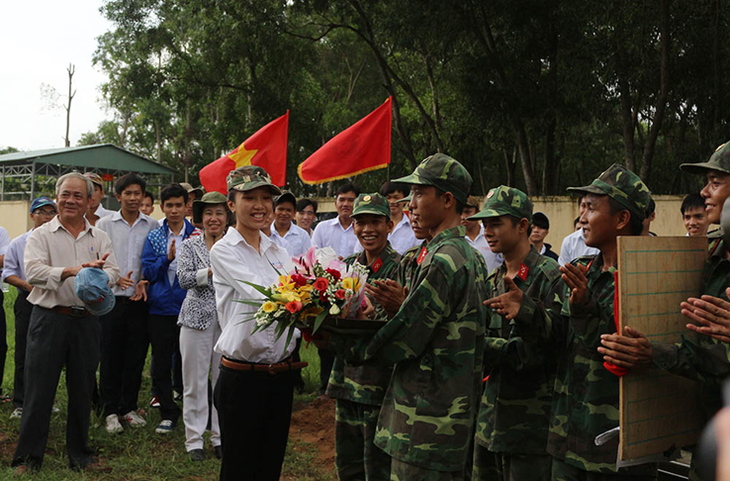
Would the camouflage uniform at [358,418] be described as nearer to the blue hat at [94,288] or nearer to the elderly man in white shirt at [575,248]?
the blue hat at [94,288]

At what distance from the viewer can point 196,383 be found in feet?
18.4

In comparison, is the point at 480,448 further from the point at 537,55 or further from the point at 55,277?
the point at 537,55

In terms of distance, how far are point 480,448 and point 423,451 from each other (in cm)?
97

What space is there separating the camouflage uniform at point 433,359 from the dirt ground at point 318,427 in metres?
2.79

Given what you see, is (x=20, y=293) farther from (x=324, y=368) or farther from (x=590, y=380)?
(x=590, y=380)

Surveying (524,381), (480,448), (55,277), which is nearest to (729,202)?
(524,381)

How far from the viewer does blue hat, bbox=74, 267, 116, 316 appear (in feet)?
16.0

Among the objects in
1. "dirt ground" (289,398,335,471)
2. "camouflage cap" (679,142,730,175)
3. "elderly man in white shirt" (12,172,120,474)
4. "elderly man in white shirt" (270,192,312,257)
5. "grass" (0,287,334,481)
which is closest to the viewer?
"camouflage cap" (679,142,730,175)

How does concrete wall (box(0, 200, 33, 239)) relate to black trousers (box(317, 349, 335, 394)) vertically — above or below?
above

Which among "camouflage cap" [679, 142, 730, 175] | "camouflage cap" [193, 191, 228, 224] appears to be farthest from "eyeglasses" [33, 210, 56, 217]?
"camouflage cap" [679, 142, 730, 175]

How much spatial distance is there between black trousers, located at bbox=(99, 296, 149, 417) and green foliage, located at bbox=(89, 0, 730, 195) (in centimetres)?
1038

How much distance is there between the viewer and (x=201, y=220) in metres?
5.98

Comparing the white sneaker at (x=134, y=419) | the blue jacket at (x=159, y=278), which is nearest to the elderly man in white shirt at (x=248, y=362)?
the blue jacket at (x=159, y=278)

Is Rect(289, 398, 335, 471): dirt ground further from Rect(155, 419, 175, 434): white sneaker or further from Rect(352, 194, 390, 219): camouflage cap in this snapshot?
Rect(352, 194, 390, 219): camouflage cap
